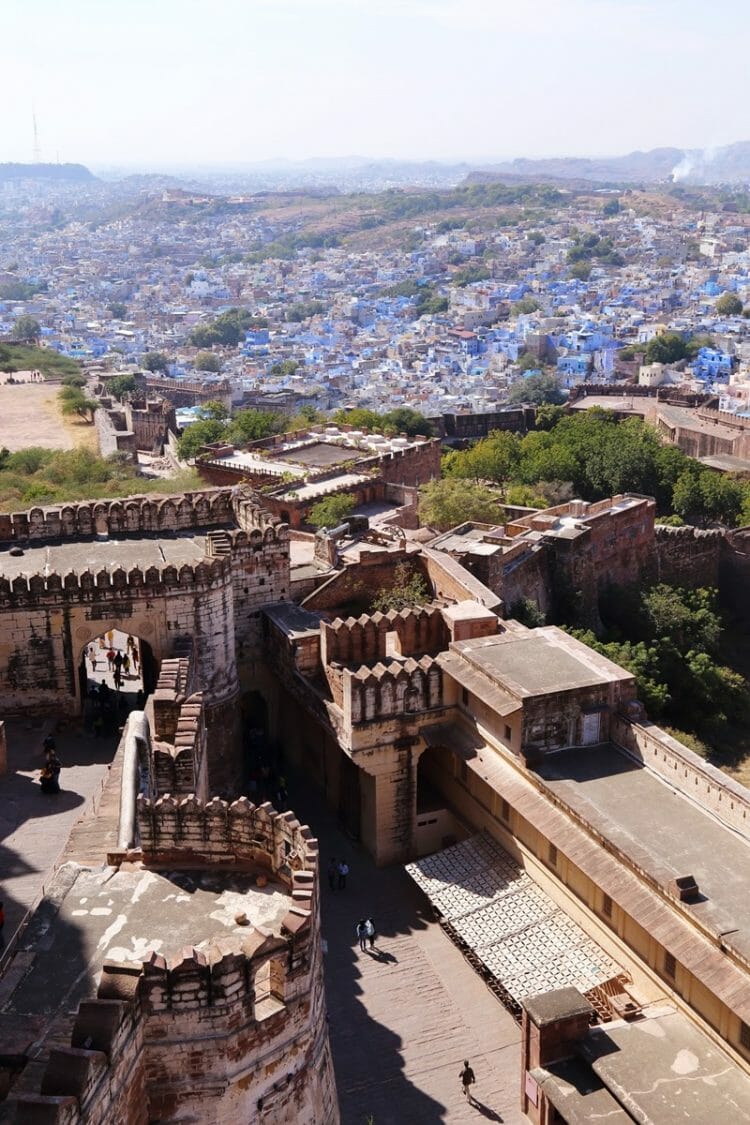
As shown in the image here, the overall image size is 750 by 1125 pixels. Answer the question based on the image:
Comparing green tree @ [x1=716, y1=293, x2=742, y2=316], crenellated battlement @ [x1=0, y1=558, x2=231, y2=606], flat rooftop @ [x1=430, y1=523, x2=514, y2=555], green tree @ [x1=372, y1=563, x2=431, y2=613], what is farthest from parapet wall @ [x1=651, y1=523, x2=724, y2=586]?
green tree @ [x1=716, y1=293, x2=742, y2=316]

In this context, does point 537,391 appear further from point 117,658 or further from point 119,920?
point 119,920

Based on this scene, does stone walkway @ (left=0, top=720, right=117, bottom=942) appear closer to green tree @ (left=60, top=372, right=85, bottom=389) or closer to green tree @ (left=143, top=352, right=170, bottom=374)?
green tree @ (left=60, top=372, right=85, bottom=389)

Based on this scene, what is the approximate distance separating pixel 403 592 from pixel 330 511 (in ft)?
26.4

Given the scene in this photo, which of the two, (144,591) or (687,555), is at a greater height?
(144,591)

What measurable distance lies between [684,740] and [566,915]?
11.7 metres

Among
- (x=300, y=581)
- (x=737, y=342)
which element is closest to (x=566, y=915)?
(x=300, y=581)

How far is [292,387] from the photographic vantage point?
106250 millimetres

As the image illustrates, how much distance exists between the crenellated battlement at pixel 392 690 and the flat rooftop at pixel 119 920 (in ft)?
22.5

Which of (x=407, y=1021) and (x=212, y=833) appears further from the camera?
(x=407, y=1021)

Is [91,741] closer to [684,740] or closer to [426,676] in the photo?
[426,676]

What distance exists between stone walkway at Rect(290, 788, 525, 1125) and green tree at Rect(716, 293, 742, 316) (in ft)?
450

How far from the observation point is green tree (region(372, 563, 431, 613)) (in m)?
24.9

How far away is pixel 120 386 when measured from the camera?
84.1 metres

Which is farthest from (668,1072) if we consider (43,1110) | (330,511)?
(330,511)
